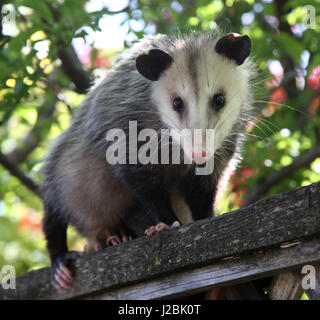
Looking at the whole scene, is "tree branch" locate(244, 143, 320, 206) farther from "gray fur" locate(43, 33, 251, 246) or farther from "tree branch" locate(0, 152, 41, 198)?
"tree branch" locate(0, 152, 41, 198)

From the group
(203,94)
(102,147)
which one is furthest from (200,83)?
(102,147)

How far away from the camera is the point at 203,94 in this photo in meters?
2.30

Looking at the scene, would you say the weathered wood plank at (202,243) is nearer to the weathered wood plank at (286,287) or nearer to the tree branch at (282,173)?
the weathered wood plank at (286,287)

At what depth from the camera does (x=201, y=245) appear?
1.98 metres

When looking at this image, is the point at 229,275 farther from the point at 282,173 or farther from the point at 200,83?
the point at 282,173

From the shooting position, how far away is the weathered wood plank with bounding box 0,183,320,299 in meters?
1.69

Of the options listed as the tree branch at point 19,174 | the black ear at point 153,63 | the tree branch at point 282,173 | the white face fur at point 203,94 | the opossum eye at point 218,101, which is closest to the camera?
the white face fur at point 203,94

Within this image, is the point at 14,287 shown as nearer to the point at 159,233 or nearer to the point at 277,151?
the point at 159,233

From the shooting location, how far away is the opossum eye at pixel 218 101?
2.35 m

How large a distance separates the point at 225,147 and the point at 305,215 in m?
1.10

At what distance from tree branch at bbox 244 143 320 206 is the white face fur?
0.78 m

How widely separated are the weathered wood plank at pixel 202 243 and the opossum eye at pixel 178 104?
1.80 feet

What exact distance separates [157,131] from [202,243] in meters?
0.75

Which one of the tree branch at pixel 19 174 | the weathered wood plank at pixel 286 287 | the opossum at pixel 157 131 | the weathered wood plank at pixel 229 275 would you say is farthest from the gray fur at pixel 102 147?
the weathered wood plank at pixel 286 287
